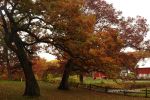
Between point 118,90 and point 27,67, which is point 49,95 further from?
point 118,90

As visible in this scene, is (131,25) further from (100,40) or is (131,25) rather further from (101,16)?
(100,40)

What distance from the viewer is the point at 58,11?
2938 centimetres

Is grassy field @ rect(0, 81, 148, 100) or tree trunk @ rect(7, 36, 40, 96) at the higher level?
tree trunk @ rect(7, 36, 40, 96)

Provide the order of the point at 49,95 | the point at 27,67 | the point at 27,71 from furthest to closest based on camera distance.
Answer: the point at 49,95, the point at 27,71, the point at 27,67

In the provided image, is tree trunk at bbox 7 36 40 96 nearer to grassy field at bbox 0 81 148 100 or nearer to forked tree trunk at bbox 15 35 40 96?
forked tree trunk at bbox 15 35 40 96

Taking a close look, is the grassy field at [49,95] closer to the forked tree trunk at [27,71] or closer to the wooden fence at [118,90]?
the forked tree trunk at [27,71]

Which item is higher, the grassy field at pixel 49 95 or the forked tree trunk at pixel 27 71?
the forked tree trunk at pixel 27 71

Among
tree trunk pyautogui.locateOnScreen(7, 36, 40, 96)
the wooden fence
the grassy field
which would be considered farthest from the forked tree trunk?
the wooden fence

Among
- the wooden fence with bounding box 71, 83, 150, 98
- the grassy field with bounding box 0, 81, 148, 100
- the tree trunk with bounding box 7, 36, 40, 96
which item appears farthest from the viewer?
the wooden fence with bounding box 71, 83, 150, 98

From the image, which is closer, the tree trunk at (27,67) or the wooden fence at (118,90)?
the tree trunk at (27,67)

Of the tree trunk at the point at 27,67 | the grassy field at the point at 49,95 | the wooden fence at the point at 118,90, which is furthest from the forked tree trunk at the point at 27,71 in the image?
the wooden fence at the point at 118,90

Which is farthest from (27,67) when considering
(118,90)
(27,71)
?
(118,90)

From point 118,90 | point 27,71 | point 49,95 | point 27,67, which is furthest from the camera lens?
point 118,90

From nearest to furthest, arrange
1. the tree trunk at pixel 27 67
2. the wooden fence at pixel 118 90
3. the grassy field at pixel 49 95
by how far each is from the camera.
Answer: the grassy field at pixel 49 95 → the tree trunk at pixel 27 67 → the wooden fence at pixel 118 90
